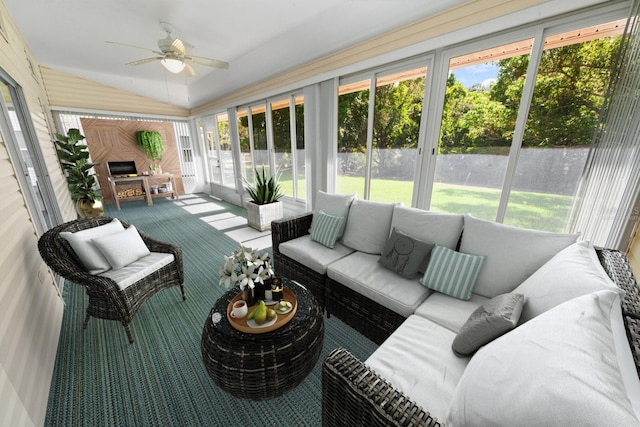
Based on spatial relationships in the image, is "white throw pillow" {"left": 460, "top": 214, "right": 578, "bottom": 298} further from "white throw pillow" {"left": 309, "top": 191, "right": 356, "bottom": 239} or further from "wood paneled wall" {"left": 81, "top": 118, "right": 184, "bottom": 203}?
"wood paneled wall" {"left": 81, "top": 118, "right": 184, "bottom": 203}

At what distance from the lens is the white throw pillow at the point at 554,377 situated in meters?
0.49

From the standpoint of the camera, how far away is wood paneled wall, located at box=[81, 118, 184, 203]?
18.7 feet

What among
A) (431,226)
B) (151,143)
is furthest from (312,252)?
(151,143)

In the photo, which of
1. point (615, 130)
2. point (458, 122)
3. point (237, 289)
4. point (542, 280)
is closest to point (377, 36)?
point (458, 122)

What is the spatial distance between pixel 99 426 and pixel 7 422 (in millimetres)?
381

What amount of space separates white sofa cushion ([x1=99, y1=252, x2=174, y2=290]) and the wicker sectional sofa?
1135mm

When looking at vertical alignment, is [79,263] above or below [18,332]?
above

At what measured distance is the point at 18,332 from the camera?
128cm

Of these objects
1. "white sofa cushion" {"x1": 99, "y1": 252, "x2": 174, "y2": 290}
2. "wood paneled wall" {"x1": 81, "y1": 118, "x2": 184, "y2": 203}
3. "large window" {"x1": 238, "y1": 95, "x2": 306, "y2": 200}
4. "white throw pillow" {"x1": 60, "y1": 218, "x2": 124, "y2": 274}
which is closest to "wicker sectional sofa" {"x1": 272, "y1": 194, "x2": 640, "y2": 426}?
"white sofa cushion" {"x1": 99, "y1": 252, "x2": 174, "y2": 290}

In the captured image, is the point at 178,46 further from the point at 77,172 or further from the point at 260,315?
the point at 260,315

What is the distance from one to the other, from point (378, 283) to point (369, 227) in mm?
603

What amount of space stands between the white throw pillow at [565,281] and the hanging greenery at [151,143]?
7930mm

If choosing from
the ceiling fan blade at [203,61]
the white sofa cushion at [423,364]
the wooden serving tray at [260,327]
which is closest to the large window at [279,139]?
the ceiling fan blade at [203,61]

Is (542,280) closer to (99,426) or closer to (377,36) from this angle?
(99,426)
